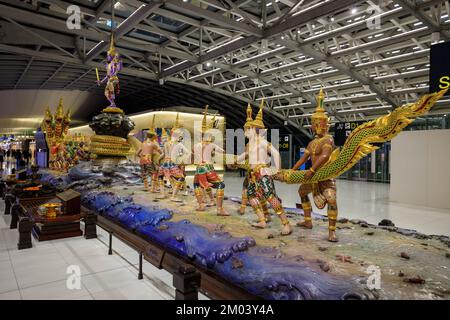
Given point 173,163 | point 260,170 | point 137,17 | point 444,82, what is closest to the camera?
point 260,170

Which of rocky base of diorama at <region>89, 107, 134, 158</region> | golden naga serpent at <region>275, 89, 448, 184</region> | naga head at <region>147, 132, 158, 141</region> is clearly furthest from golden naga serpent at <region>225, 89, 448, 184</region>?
rocky base of diorama at <region>89, 107, 134, 158</region>

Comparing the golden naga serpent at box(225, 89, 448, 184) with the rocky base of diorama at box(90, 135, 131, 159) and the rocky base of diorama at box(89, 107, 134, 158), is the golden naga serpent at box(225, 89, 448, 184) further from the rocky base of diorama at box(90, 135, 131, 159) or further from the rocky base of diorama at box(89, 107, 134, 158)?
the rocky base of diorama at box(90, 135, 131, 159)

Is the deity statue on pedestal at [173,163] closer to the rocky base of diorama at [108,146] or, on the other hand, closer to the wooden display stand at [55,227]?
the wooden display stand at [55,227]

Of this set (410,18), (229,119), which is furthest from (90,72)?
(410,18)

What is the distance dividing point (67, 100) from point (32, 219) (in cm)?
1923

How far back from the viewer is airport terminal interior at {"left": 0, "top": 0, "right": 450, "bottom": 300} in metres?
2.34

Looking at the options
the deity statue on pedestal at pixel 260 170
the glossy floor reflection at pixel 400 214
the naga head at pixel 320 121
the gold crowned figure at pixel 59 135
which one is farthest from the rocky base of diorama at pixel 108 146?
the naga head at pixel 320 121

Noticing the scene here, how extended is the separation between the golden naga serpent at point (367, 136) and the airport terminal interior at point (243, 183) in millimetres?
13

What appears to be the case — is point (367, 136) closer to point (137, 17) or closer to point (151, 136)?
point (151, 136)

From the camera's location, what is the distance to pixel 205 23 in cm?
898

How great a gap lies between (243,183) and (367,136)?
180cm

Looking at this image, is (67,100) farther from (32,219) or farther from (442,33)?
(442,33)

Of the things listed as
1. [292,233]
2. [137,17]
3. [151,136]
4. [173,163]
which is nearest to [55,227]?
[173,163]

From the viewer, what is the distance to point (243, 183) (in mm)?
4016
